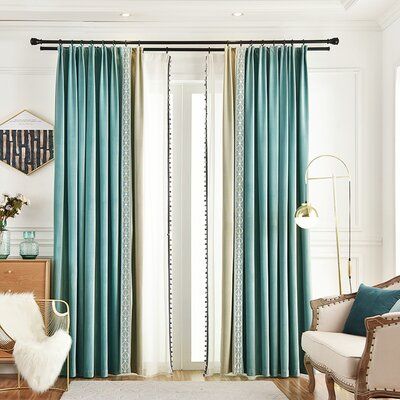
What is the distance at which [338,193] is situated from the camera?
5.30m

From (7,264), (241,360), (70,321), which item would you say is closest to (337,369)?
(241,360)

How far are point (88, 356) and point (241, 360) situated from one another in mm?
1132

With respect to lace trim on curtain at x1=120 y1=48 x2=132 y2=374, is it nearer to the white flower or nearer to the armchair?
the white flower

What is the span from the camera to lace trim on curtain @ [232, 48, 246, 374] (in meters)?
5.06

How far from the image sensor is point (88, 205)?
197 inches

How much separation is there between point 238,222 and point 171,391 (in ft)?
4.35

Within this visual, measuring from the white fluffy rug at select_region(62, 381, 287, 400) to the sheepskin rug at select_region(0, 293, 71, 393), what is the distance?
13.3 inches

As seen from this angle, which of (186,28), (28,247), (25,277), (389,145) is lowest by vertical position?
(25,277)

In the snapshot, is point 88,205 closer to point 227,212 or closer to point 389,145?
point 227,212

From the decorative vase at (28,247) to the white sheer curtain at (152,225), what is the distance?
76 cm

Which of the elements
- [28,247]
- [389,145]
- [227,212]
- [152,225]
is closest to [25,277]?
[28,247]

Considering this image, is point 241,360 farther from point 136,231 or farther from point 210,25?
point 210,25

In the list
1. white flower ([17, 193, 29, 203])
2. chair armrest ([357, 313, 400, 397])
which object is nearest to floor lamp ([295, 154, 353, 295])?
chair armrest ([357, 313, 400, 397])

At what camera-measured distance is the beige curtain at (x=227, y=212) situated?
5.06 m
